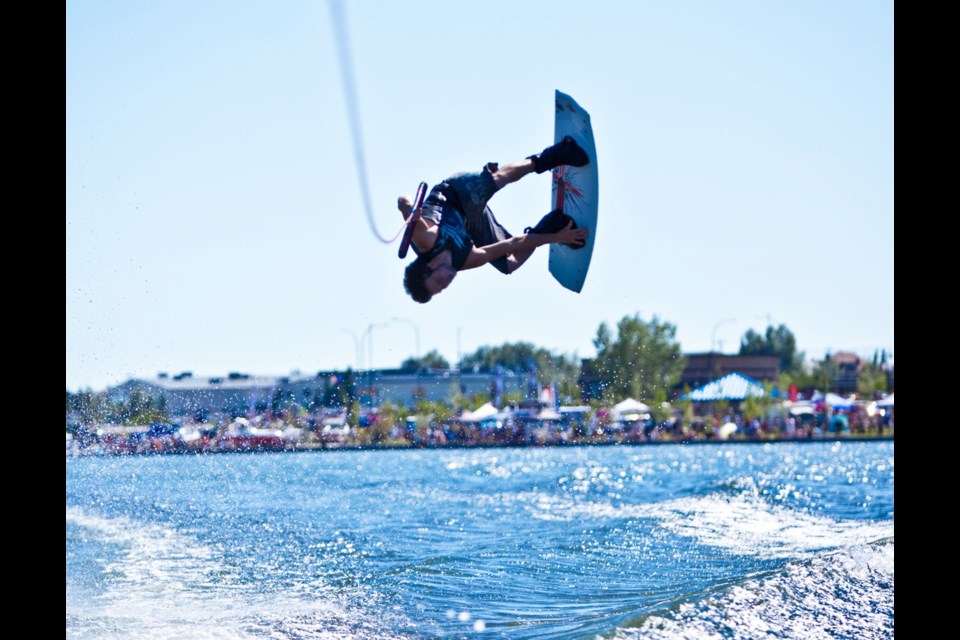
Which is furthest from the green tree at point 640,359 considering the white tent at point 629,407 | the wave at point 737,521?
the wave at point 737,521

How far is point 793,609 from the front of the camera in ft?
31.8

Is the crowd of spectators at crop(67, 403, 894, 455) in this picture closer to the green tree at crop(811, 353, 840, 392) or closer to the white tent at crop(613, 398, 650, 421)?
the white tent at crop(613, 398, 650, 421)

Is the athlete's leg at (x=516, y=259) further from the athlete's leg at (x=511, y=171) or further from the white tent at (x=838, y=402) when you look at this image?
the white tent at (x=838, y=402)

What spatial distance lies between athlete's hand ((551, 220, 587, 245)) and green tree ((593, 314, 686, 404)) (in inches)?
1799

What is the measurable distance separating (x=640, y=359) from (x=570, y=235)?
5670 cm

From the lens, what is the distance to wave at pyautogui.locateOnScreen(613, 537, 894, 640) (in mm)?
8843

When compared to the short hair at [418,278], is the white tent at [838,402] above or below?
below

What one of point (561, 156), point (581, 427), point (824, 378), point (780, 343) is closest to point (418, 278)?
point (561, 156)

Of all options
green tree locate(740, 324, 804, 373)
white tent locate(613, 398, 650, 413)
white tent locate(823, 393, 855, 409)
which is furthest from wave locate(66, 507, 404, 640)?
green tree locate(740, 324, 804, 373)

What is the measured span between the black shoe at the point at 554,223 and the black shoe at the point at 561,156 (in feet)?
1.02

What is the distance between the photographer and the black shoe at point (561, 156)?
24.5 ft
